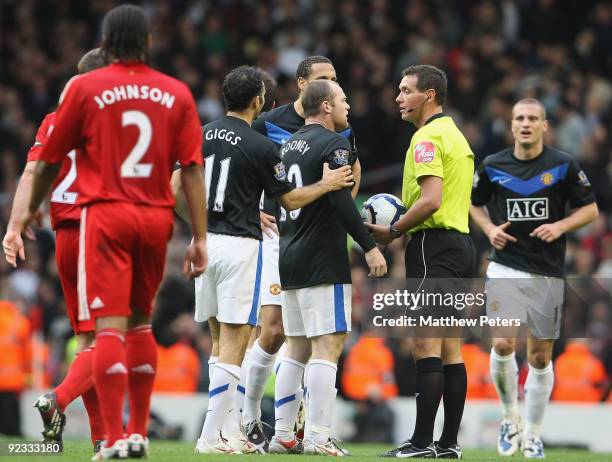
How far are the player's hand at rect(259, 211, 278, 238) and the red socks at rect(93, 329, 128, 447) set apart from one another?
2923 millimetres

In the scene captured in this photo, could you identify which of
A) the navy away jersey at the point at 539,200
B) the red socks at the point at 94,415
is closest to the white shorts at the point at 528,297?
the navy away jersey at the point at 539,200

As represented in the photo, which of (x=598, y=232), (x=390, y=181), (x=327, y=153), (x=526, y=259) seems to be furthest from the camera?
(x=390, y=181)

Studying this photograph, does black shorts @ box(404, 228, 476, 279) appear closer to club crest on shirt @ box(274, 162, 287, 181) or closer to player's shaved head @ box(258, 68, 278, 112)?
club crest on shirt @ box(274, 162, 287, 181)

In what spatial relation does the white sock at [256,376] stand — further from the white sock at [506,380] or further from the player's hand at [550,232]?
the player's hand at [550,232]

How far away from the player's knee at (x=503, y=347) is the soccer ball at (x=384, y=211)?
1.79 meters

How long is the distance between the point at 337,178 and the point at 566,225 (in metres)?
2.43

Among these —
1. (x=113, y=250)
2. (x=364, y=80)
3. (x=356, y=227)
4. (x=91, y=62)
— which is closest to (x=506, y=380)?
(x=356, y=227)

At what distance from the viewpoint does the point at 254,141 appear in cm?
806

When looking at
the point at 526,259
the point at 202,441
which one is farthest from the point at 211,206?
the point at 526,259

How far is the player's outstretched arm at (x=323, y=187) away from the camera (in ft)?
25.5

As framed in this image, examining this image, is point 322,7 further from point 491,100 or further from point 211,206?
point 211,206

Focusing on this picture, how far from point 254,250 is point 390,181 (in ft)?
30.4

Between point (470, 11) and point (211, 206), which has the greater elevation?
point (470, 11)

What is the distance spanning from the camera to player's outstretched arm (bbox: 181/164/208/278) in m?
6.61
